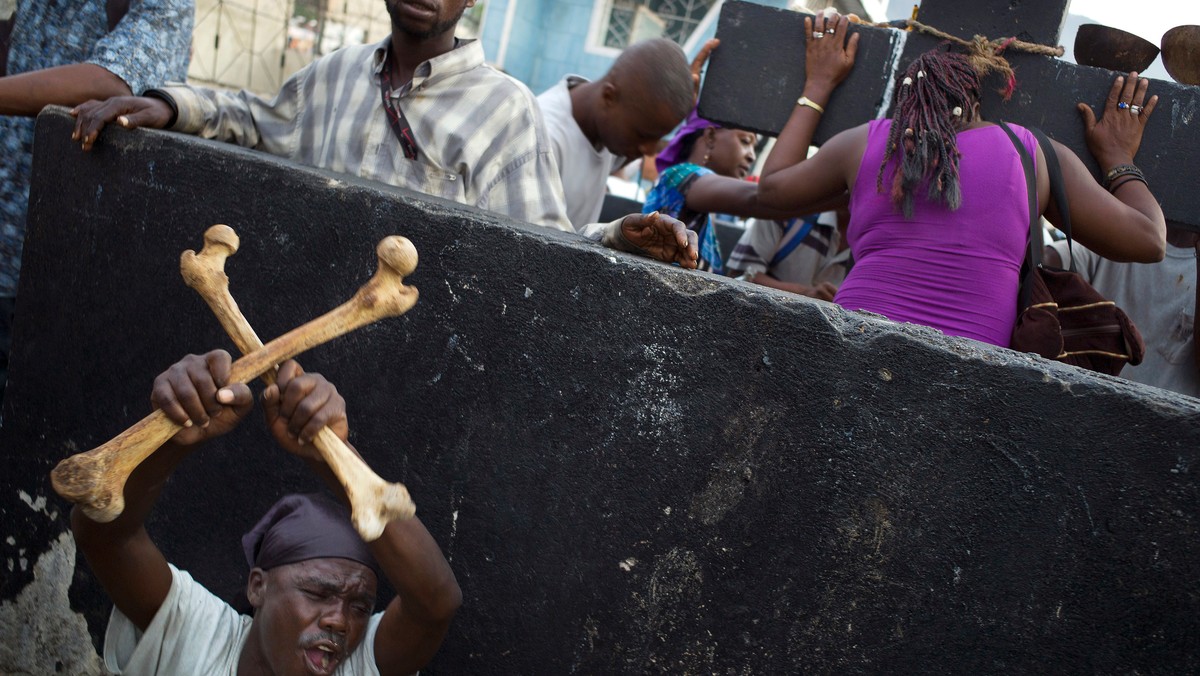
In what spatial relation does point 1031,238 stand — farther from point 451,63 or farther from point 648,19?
point 648,19

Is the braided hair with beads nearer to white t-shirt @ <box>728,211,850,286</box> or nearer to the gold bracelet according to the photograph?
the gold bracelet

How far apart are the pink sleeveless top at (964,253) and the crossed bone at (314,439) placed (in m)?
1.09

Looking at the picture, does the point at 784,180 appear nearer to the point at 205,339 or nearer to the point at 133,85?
the point at 205,339

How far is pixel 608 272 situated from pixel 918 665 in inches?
35.0

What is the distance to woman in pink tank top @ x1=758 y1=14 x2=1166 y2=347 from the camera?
2137 mm

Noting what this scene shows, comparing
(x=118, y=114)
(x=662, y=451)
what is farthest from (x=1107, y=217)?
(x=118, y=114)

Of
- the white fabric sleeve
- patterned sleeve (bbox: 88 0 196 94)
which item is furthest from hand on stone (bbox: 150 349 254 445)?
patterned sleeve (bbox: 88 0 196 94)

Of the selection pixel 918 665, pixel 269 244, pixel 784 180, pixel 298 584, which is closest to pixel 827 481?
pixel 918 665

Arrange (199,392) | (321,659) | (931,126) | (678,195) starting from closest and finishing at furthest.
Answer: (199,392) < (321,659) < (931,126) < (678,195)

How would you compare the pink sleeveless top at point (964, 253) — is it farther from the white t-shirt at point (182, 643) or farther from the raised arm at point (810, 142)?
the white t-shirt at point (182, 643)

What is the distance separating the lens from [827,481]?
173 cm

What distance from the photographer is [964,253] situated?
2146 mm

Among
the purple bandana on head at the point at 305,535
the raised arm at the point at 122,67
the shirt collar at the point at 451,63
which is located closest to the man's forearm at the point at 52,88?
the raised arm at the point at 122,67

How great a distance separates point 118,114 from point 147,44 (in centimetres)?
46
